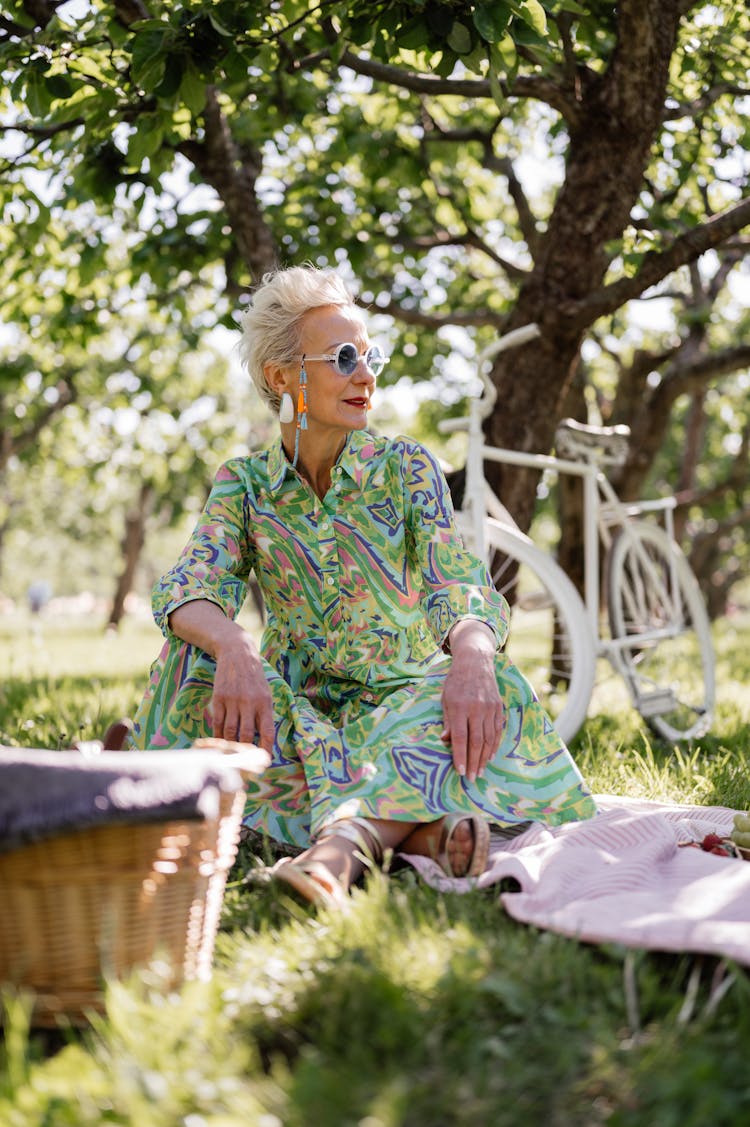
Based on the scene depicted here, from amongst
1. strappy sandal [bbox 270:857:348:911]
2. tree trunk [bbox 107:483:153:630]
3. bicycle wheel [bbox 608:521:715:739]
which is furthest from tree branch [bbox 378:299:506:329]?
tree trunk [bbox 107:483:153:630]

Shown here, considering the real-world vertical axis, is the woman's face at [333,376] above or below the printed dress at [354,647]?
above

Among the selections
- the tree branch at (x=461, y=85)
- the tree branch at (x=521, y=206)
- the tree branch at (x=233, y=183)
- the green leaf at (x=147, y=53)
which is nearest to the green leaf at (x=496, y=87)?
the green leaf at (x=147, y=53)

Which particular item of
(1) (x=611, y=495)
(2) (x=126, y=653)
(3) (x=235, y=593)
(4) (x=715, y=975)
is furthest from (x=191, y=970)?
(2) (x=126, y=653)

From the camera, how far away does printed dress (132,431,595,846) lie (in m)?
2.81

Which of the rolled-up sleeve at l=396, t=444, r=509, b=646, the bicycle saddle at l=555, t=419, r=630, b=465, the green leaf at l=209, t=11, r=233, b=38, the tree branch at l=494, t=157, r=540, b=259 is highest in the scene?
the tree branch at l=494, t=157, r=540, b=259

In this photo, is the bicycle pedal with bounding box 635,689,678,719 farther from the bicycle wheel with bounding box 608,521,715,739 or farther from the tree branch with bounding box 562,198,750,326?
the tree branch with bounding box 562,198,750,326

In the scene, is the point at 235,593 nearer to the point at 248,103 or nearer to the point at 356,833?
the point at 356,833

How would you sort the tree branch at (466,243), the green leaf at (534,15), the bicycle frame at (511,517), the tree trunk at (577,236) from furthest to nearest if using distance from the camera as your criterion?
the tree branch at (466,243)
the tree trunk at (577,236)
the bicycle frame at (511,517)
the green leaf at (534,15)

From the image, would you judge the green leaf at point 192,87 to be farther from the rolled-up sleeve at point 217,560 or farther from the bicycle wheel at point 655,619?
the bicycle wheel at point 655,619

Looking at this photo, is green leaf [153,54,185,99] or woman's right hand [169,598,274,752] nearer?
woman's right hand [169,598,274,752]

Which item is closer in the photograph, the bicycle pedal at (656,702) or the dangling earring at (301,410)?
the dangling earring at (301,410)

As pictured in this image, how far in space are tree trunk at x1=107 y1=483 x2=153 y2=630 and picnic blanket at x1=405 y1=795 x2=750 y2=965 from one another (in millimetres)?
17908

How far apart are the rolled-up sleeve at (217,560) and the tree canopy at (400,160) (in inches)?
52.5

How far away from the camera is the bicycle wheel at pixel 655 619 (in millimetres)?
5043
